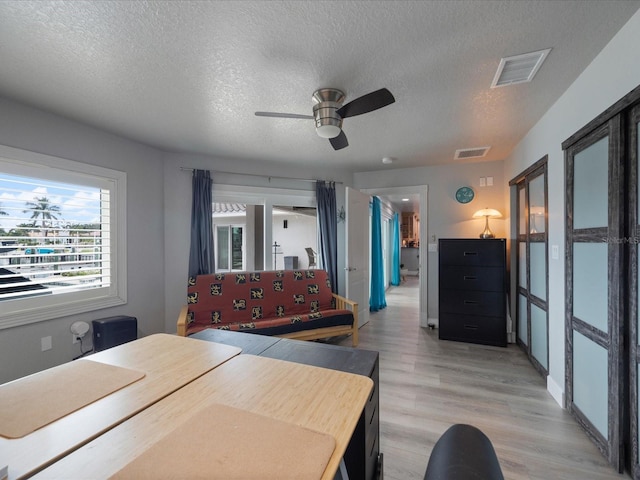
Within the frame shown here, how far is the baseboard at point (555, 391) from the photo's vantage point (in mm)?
2240

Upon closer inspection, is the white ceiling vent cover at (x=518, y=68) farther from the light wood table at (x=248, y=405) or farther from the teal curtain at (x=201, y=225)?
the teal curtain at (x=201, y=225)

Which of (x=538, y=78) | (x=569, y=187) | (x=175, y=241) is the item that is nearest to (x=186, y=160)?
(x=175, y=241)

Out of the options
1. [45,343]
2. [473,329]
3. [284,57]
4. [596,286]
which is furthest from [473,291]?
[45,343]

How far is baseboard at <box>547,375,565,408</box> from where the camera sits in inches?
88.2

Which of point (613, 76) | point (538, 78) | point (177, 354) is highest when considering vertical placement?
point (538, 78)

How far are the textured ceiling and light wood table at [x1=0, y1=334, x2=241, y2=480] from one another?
160 cm

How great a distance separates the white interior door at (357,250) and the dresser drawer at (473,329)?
1127 mm

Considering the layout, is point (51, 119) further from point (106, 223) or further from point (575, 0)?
point (575, 0)

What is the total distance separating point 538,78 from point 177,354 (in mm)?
2736

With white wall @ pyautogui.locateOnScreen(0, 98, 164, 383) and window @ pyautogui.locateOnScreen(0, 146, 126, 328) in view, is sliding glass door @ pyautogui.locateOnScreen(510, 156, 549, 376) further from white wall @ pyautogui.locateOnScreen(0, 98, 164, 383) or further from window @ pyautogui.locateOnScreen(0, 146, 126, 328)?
window @ pyautogui.locateOnScreen(0, 146, 126, 328)

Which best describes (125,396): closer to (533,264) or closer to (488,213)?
(533,264)

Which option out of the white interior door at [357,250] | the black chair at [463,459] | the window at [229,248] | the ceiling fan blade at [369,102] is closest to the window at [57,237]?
the window at [229,248]

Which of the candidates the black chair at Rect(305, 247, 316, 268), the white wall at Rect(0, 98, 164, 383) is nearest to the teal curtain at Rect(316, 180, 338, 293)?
the black chair at Rect(305, 247, 316, 268)

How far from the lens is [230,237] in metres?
4.29
